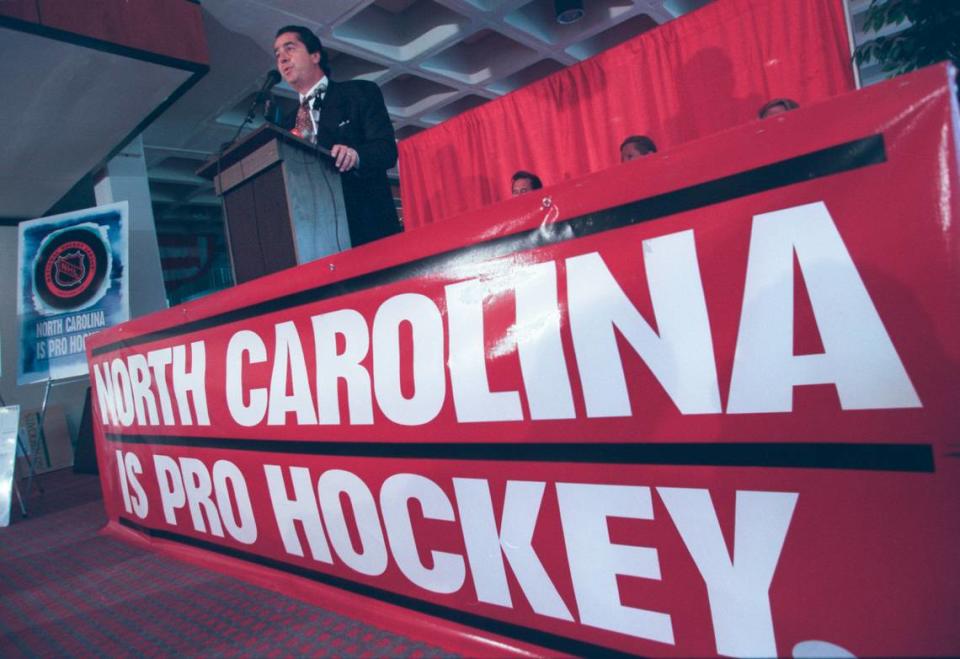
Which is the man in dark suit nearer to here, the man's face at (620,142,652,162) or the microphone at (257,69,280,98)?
the microphone at (257,69,280,98)

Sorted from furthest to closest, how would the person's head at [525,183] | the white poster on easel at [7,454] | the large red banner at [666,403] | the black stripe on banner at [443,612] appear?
the person's head at [525,183] < the white poster on easel at [7,454] < the black stripe on banner at [443,612] < the large red banner at [666,403]

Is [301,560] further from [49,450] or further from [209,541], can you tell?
[49,450]

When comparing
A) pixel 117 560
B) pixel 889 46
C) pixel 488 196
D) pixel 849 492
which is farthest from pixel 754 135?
pixel 488 196

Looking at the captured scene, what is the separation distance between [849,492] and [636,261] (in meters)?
0.38

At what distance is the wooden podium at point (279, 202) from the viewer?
4.57ft

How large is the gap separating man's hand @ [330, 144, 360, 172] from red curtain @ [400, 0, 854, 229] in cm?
309

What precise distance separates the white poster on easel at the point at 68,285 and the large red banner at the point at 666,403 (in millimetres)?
3002

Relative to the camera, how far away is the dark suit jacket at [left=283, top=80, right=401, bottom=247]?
1.56 m

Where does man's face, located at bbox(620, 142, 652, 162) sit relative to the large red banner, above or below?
above

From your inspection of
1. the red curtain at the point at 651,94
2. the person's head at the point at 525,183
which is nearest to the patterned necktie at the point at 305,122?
the person's head at the point at 525,183

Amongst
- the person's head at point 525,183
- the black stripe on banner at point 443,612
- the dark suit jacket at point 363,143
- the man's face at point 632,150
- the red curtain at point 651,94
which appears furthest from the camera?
the person's head at point 525,183

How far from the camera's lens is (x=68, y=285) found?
3.46 meters

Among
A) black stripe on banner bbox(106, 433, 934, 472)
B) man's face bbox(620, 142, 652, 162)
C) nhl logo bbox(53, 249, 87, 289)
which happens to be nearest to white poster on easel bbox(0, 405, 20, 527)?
nhl logo bbox(53, 249, 87, 289)

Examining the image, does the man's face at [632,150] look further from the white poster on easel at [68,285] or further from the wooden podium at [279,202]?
the white poster on easel at [68,285]
